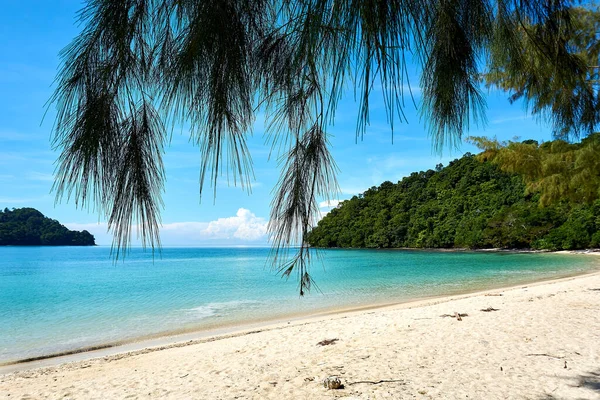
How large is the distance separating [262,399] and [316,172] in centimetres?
310

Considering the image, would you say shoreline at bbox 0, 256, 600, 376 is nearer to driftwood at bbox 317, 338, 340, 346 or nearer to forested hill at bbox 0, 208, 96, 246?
forested hill at bbox 0, 208, 96, 246

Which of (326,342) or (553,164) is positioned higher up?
(553,164)

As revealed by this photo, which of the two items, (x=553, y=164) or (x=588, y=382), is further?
(x=553, y=164)

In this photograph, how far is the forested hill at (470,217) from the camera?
39.6 meters

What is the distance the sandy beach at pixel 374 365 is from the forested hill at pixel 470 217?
104ft

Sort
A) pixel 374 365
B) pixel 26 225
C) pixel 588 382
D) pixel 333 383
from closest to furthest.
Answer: pixel 588 382, pixel 333 383, pixel 374 365, pixel 26 225

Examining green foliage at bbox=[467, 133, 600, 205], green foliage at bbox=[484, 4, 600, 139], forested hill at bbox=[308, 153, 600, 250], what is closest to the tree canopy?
forested hill at bbox=[308, 153, 600, 250]

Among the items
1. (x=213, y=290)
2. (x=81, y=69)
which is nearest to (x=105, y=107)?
(x=81, y=69)

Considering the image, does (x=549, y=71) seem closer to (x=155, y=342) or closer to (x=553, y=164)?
(x=553, y=164)

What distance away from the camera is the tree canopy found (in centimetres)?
3947

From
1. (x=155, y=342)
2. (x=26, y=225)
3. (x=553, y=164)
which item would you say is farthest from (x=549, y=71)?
(x=26, y=225)

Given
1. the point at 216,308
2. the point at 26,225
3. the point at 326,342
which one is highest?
the point at 26,225

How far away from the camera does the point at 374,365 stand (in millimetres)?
4559

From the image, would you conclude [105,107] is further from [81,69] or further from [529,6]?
[529,6]
